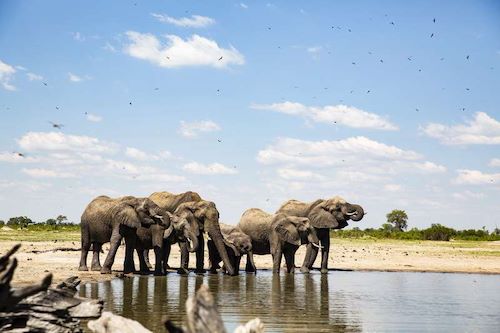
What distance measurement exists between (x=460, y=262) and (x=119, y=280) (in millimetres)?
19982

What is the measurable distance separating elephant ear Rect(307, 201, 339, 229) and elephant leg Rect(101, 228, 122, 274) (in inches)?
353

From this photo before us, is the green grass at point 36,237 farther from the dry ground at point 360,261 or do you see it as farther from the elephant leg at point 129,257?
the elephant leg at point 129,257

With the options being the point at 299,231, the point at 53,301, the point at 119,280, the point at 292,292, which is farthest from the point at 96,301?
the point at 299,231

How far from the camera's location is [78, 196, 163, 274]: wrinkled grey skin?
30.2 metres

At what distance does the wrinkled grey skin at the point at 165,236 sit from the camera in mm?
30516

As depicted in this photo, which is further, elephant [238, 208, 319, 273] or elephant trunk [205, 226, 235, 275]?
elephant [238, 208, 319, 273]

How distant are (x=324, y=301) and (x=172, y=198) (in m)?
15.7

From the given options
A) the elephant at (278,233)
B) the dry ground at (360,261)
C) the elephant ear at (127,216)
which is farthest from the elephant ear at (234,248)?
the dry ground at (360,261)

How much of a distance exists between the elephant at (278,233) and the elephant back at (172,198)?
243 cm

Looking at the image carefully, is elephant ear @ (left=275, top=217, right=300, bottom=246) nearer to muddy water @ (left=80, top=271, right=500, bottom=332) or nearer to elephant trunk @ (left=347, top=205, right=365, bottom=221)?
muddy water @ (left=80, top=271, right=500, bottom=332)

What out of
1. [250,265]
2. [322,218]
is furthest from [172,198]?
[322,218]

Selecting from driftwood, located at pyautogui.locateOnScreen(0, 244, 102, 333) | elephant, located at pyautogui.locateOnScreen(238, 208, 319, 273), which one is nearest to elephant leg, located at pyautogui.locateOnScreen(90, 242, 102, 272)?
elephant, located at pyautogui.locateOnScreen(238, 208, 319, 273)

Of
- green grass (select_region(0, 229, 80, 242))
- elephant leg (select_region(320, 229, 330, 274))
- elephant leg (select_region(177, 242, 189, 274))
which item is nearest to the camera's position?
elephant leg (select_region(177, 242, 189, 274))

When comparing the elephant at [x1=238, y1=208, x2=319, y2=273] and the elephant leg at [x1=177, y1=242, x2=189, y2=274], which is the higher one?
the elephant at [x1=238, y1=208, x2=319, y2=273]
